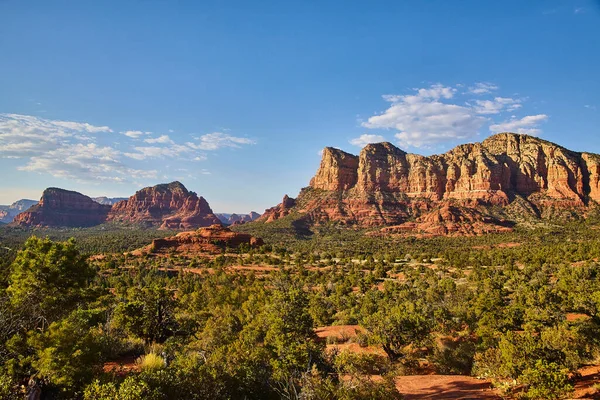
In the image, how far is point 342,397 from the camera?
11.2 meters

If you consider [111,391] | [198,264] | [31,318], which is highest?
[31,318]

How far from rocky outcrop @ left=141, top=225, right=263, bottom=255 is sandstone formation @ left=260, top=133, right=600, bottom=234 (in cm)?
6241

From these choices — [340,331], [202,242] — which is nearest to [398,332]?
[340,331]

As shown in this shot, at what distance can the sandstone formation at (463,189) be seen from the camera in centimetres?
14262

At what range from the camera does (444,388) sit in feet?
57.0

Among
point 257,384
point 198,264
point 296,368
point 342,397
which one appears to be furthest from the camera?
point 198,264

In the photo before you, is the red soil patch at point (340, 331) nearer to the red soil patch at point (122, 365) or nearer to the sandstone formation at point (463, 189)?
the red soil patch at point (122, 365)

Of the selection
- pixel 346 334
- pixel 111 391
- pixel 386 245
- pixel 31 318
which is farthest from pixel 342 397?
pixel 386 245

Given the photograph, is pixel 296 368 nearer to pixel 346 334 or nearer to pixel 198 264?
pixel 346 334

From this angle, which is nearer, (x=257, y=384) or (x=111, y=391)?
(x=111, y=391)

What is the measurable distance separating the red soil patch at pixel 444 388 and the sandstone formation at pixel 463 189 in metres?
118

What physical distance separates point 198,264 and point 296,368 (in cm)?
6940

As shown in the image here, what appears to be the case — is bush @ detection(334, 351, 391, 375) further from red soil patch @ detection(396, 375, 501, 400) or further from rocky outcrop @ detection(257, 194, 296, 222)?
rocky outcrop @ detection(257, 194, 296, 222)

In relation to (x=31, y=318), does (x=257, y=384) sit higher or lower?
lower
